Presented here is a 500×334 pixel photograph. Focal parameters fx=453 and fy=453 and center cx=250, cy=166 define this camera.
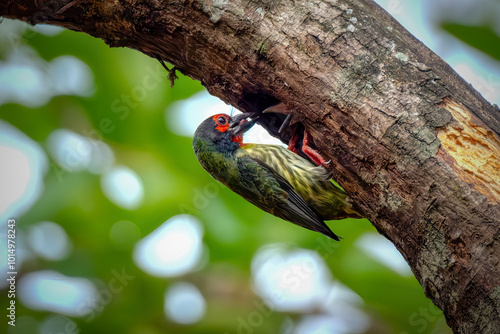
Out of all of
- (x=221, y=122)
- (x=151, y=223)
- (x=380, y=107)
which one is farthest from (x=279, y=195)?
(x=380, y=107)

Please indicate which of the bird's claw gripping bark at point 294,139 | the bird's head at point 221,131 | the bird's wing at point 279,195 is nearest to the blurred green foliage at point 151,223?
the bird's head at point 221,131

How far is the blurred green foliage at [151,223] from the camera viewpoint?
3.99 meters

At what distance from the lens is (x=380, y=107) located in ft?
7.04

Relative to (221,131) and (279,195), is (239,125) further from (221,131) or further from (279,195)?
(279,195)

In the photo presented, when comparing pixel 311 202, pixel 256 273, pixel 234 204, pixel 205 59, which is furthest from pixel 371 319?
pixel 205 59

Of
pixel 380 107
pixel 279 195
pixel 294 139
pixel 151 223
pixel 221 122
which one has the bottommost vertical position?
pixel 151 223

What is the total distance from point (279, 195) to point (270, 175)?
0.61 feet

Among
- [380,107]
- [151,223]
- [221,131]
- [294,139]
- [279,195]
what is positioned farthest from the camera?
[151,223]

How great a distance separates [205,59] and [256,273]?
2.17 m

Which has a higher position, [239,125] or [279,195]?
[239,125]

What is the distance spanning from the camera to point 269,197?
345 centimetres

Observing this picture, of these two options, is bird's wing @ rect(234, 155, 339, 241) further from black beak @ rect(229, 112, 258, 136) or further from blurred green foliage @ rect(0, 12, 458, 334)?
blurred green foliage @ rect(0, 12, 458, 334)

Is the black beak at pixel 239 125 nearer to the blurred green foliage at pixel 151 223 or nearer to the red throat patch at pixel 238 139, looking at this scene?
the red throat patch at pixel 238 139

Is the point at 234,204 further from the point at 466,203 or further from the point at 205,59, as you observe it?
the point at 466,203
